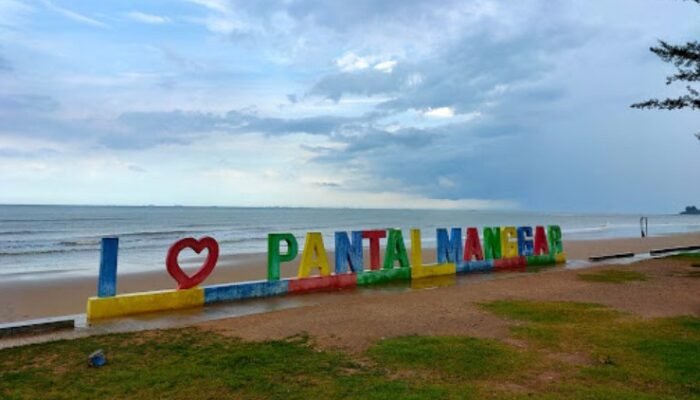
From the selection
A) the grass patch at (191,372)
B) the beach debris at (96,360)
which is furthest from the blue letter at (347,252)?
the beach debris at (96,360)

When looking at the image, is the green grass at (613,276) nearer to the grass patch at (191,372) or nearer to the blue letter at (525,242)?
the blue letter at (525,242)

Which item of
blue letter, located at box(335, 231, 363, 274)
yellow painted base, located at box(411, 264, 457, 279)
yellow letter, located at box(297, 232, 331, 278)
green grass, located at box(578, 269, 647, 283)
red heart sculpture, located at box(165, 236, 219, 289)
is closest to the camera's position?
red heart sculpture, located at box(165, 236, 219, 289)

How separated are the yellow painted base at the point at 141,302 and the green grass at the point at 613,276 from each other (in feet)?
30.5

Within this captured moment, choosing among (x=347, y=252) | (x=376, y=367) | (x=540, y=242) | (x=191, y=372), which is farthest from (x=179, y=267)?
(x=540, y=242)

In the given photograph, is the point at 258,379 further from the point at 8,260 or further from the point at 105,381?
the point at 8,260

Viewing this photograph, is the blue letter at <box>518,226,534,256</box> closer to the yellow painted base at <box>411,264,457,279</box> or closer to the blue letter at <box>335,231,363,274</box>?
the yellow painted base at <box>411,264,457,279</box>

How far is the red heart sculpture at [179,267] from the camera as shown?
958cm

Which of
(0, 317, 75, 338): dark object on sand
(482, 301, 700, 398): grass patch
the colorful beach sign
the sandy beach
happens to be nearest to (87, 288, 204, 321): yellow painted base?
the colorful beach sign

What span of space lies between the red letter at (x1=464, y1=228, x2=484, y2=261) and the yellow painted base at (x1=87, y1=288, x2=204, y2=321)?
8.17m

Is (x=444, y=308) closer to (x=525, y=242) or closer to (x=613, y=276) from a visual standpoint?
(x=613, y=276)

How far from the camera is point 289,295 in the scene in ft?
35.9

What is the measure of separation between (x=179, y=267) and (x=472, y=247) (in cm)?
877

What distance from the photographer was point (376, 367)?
5.73 metres

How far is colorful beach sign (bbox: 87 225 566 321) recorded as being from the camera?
29.2ft
